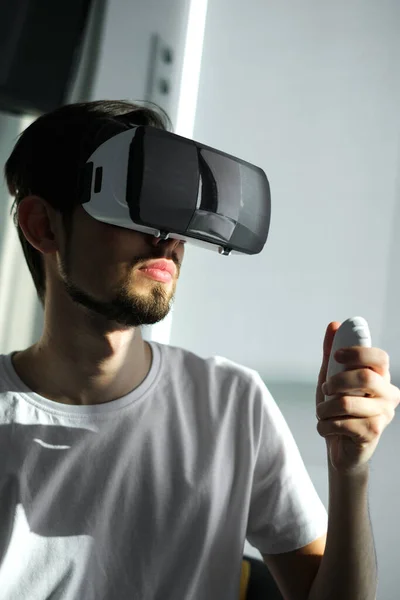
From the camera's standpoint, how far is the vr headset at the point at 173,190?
887mm

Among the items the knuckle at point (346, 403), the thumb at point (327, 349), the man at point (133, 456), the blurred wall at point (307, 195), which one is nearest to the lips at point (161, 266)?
the man at point (133, 456)

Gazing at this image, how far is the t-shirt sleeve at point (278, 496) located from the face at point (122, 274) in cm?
27

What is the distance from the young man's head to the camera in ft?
3.30

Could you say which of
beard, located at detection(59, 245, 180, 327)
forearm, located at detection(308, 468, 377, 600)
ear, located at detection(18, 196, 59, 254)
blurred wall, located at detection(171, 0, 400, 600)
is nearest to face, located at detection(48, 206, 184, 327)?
beard, located at detection(59, 245, 180, 327)

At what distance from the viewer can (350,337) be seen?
824 millimetres

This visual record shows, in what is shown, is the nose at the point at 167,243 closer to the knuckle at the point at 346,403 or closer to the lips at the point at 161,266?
the lips at the point at 161,266

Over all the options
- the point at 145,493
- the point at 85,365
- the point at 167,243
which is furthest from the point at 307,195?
the point at 145,493

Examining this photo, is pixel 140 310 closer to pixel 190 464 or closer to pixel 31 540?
pixel 190 464

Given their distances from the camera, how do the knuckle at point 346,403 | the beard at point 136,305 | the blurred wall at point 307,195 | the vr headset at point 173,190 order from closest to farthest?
the knuckle at point 346,403 < the vr headset at point 173,190 < the beard at point 136,305 < the blurred wall at point 307,195

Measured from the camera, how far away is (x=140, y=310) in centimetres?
100

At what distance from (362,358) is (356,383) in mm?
34

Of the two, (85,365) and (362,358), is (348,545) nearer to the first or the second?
(362,358)

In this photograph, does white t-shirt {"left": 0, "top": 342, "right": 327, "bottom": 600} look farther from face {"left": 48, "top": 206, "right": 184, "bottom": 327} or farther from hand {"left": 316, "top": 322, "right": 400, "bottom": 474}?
hand {"left": 316, "top": 322, "right": 400, "bottom": 474}

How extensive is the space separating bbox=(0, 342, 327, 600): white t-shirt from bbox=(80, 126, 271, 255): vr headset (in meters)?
0.31
